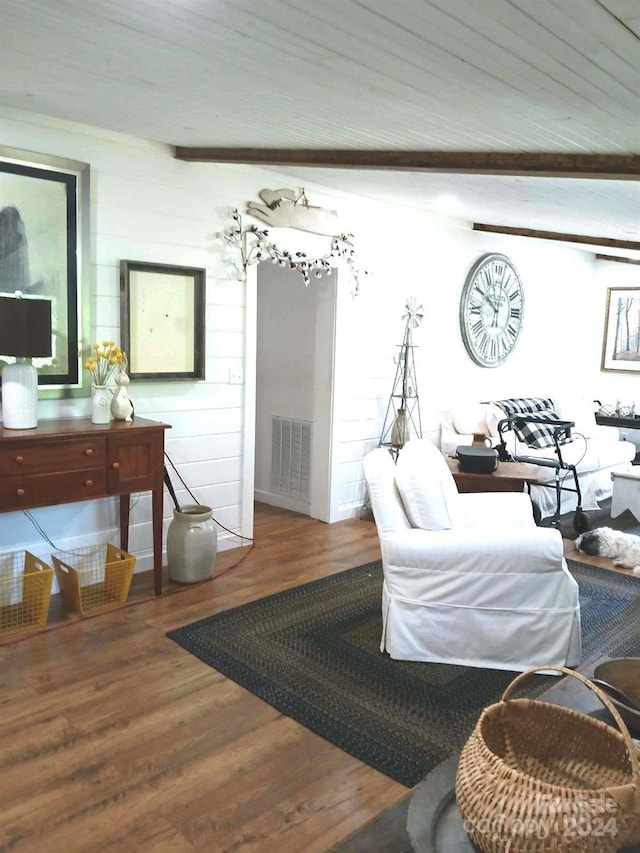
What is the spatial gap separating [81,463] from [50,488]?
0.59 ft

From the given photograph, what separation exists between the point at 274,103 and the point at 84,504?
2.26 meters

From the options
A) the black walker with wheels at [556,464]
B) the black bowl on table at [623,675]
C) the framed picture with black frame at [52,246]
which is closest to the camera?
the black bowl on table at [623,675]

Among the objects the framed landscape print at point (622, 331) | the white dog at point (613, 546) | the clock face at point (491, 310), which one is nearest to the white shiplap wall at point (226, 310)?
the clock face at point (491, 310)

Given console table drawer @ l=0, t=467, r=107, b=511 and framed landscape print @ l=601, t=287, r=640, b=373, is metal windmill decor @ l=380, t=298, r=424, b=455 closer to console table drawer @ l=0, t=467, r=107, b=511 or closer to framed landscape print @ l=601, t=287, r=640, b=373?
console table drawer @ l=0, t=467, r=107, b=511

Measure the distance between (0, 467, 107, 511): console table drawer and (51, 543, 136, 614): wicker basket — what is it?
15.6 inches

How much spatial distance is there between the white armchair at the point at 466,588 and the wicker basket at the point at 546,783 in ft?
5.72

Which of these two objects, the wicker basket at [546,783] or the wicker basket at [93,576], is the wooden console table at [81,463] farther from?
the wicker basket at [546,783]

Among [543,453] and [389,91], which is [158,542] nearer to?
[389,91]

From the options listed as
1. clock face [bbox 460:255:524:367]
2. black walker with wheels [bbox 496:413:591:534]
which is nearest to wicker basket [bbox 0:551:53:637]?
black walker with wheels [bbox 496:413:591:534]

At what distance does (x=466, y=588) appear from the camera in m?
2.97

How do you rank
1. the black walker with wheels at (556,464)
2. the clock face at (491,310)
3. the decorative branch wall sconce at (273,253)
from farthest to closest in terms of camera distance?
1. the clock face at (491,310)
2. the black walker with wheels at (556,464)
3. the decorative branch wall sconce at (273,253)

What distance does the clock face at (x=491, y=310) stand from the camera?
6082 mm

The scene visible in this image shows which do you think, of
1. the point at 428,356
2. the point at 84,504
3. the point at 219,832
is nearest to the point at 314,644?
the point at 219,832

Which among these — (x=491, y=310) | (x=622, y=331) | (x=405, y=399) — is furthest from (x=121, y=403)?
(x=622, y=331)
